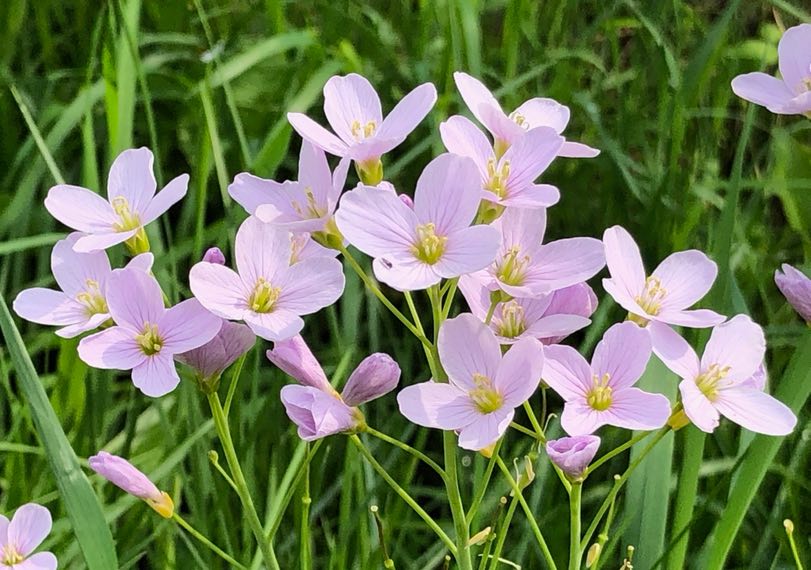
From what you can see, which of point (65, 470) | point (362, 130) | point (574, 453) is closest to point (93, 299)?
point (65, 470)

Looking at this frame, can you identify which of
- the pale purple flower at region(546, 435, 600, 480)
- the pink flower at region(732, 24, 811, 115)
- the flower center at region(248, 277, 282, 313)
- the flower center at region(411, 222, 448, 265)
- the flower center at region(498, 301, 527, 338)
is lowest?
the pale purple flower at region(546, 435, 600, 480)

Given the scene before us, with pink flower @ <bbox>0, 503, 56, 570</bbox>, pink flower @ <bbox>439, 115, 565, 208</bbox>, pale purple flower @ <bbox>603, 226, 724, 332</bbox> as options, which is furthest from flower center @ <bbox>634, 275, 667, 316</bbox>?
pink flower @ <bbox>0, 503, 56, 570</bbox>

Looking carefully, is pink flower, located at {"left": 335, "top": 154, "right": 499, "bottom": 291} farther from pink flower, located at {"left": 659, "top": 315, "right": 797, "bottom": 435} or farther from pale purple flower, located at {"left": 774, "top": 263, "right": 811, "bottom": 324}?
pale purple flower, located at {"left": 774, "top": 263, "right": 811, "bottom": 324}

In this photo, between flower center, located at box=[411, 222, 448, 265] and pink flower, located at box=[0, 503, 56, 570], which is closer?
flower center, located at box=[411, 222, 448, 265]

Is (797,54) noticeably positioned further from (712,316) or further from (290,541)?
(290,541)

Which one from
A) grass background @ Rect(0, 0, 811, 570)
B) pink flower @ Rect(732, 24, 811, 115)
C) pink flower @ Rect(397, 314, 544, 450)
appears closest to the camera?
pink flower @ Rect(397, 314, 544, 450)

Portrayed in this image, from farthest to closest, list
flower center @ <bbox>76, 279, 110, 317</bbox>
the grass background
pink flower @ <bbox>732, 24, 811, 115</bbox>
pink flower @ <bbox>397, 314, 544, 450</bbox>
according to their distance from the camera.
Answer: the grass background < pink flower @ <bbox>732, 24, 811, 115</bbox> < flower center @ <bbox>76, 279, 110, 317</bbox> < pink flower @ <bbox>397, 314, 544, 450</bbox>

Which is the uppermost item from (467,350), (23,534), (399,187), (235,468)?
(467,350)

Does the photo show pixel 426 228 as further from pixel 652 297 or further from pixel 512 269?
pixel 652 297
